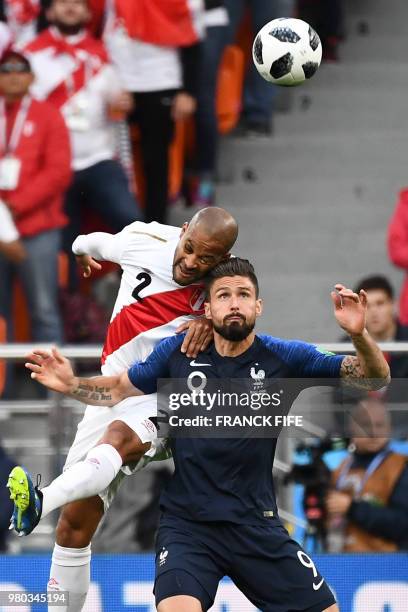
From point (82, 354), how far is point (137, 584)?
3.70ft

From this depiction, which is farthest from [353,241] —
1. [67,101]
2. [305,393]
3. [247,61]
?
[305,393]

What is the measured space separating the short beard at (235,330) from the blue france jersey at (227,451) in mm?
155

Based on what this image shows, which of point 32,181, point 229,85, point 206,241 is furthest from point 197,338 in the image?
point 229,85

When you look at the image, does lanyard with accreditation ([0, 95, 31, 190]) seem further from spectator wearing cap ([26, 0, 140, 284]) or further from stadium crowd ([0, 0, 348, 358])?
spectator wearing cap ([26, 0, 140, 284])

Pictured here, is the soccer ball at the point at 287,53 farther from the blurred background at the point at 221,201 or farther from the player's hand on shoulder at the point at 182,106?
the player's hand on shoulder at the point at 182,106

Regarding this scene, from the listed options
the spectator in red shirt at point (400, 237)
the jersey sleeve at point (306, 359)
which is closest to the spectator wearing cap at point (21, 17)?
the spectator in red shirt at point (400, 237)

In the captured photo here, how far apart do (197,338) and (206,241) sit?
41 centimetres

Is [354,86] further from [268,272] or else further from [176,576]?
[176,576]

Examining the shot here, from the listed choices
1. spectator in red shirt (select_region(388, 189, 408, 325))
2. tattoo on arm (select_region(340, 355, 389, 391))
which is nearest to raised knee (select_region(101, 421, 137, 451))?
tattoo on arm (select_region(340, 355, 389, 391))

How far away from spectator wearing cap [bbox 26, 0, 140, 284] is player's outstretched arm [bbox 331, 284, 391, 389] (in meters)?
3.48

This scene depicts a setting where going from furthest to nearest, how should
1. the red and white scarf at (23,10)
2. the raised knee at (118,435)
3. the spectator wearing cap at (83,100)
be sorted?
1. the red and white scarf at (23,10)
2. the spectator wearing cap at (83,100)
3. the raised knee at (118,435)

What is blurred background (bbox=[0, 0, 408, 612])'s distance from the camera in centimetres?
821

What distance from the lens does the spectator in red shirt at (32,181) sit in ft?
31.6

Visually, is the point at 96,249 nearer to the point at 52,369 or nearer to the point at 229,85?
the point at 52,369
